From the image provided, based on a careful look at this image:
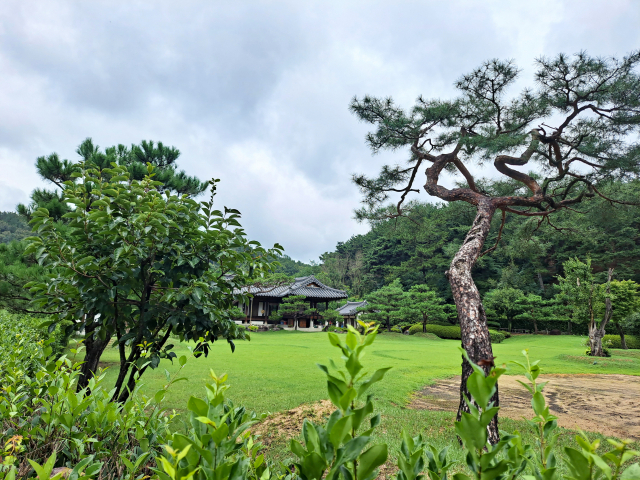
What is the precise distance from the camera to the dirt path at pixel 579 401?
4.66 metres

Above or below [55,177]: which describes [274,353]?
below

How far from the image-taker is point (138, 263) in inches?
96.7

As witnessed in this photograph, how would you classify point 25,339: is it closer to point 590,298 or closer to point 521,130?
point 521,130

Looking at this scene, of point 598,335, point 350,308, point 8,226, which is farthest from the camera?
point 8,226

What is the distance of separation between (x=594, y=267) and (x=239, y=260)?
2823 centimetres

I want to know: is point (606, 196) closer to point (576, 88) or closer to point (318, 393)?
point (576, 88)

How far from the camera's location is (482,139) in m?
5.05

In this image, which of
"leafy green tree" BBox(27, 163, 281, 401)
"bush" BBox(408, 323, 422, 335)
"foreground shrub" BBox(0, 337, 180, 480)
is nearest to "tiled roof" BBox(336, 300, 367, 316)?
"bush" BBox(408, 323, 422, 335)

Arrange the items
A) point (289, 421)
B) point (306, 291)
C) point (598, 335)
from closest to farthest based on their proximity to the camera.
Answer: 1. point (289, 421)
2. point (598, 335)
3. point (306, 291)

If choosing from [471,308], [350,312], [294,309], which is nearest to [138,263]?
[471,308]

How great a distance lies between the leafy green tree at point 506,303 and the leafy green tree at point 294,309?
11.8 m

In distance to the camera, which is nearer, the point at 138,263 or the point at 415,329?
the point at 138,263

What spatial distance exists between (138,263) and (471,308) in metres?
3.20

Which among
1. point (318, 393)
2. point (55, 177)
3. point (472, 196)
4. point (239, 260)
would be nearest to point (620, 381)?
point (472, 196)
